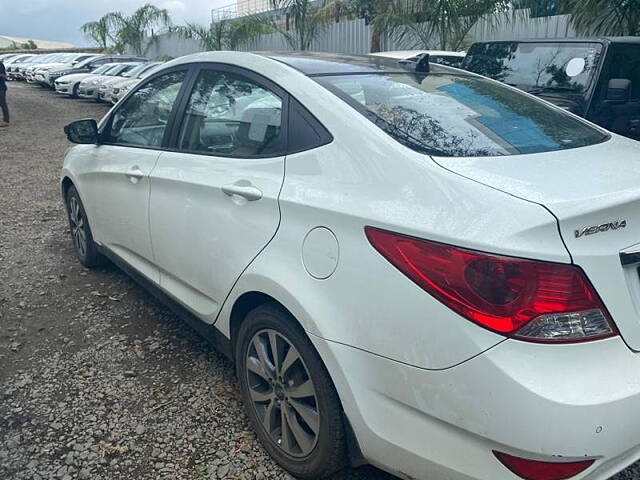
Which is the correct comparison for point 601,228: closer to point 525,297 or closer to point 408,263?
point 525,297

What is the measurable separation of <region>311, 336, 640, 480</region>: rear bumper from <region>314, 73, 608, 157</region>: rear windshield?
740 mm

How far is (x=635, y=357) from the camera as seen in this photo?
1649 mm

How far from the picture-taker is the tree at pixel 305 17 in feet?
51.3

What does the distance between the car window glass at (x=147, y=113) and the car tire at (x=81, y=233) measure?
830mm

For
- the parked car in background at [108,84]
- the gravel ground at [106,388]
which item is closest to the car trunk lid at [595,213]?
the gravel ground at [106,388]

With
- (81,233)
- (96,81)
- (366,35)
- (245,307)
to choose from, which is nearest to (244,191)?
(245,307)

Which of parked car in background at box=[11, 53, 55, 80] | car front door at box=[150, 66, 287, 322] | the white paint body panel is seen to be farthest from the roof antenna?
parked car in background at box=[11, 53, 55, 80]

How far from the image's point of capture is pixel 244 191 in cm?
233

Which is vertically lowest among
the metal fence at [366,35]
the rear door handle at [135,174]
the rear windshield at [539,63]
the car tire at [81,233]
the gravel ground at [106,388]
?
the gravel ground at [106,388]

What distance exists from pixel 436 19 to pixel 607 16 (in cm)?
349

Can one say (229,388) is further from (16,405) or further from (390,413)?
(390,413)

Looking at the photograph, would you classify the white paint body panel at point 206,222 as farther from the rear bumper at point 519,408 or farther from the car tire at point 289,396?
the rear bumper at point 519,408

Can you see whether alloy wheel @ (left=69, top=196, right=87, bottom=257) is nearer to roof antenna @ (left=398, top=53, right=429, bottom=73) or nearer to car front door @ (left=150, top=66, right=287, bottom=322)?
car front door @ (left=150, top=66, right=287, bottom=322)

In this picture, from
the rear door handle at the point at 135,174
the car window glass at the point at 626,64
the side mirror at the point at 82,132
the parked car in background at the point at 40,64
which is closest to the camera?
the rear door handle at the point at 135,174
